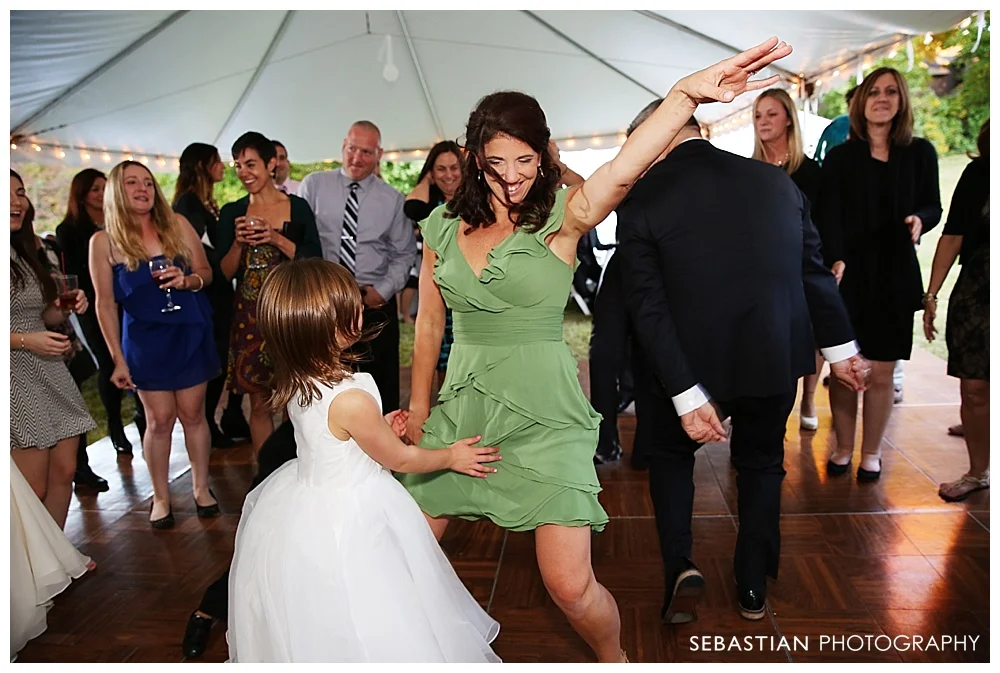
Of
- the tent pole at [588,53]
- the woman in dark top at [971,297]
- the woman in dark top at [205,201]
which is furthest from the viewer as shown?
the tent pole at [588,53]

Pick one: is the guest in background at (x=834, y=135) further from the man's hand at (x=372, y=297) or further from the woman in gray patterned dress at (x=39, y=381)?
the woman in gray patterned dress at (x=39, y=381)

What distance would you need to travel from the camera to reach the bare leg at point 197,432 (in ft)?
10.7

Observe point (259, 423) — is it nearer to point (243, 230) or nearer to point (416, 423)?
point (243, 230)

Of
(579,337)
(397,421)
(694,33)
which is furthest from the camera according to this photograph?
(579,337)

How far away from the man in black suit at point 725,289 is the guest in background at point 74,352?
1.87m

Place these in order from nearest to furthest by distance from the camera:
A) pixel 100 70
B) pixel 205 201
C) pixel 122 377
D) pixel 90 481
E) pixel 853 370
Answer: pixel 853 370 → pixel 122 377 → pixel 90 481 → pixel 205 201 → pixel 100 70

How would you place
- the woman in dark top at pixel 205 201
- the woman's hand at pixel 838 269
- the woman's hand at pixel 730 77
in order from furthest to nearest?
1. the woman in dark top at pixel 205 201
2. the woman's hand at pixel 838 269
3. the woman's hand at pixel 730 77

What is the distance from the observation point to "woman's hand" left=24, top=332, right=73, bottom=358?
2.57 metres

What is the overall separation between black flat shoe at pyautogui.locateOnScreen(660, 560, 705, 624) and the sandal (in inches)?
57.6

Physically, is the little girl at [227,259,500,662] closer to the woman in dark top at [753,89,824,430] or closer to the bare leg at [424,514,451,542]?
the bare leg at [424,514,451,542]

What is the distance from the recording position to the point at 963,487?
3328 mm

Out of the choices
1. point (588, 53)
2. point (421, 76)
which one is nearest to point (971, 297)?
point (588, 53)

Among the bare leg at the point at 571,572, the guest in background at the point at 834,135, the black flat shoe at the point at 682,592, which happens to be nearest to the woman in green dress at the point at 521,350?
the bare leg at the point at 571,572

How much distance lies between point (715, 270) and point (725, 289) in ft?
0.19
